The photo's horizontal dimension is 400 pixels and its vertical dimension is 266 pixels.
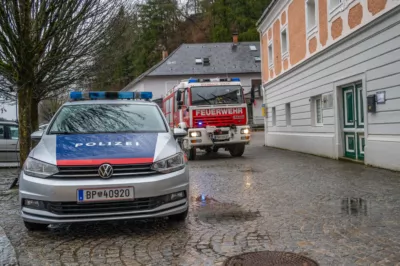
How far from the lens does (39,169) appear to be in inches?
190

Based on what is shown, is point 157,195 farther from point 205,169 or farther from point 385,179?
point 205,169

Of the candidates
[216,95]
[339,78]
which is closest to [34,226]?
[339,78]

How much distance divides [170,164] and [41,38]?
5.15 metres

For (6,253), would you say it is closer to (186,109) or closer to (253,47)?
(186,109)

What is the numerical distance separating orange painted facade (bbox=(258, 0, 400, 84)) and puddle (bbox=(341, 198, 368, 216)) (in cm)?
508

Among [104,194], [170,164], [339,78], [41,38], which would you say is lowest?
[104,194]

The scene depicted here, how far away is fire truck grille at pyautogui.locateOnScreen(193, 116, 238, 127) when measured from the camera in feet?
48.2

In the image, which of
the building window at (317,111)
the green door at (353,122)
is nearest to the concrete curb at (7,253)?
the green door at (353,122)

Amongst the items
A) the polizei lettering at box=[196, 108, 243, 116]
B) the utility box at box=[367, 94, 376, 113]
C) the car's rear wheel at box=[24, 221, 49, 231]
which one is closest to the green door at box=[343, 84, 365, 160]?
the utility box at box=[367, 94, 376, 113]

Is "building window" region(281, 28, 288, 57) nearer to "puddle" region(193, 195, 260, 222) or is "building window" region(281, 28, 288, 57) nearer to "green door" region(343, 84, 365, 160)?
"green door" region(343, 84, 365, 160)

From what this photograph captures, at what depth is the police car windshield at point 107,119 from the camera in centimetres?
593

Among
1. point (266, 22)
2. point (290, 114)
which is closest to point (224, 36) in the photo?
point (266, 22)

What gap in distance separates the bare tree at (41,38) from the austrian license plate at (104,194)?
195 inches

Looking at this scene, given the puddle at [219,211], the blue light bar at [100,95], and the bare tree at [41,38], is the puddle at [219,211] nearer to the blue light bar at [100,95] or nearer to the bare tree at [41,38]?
the blue light bar at [100,95]
